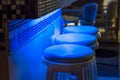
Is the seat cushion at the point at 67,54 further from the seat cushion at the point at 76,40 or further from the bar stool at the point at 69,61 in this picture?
the seat cushion at the point at 76,40

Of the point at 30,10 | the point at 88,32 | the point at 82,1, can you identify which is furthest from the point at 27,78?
the point at 82,1

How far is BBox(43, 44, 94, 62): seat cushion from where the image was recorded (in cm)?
157

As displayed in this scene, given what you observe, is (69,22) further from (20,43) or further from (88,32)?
(20,43)

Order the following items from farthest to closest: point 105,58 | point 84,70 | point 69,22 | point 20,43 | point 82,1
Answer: point 82,1
point 105,58
point 69,22
point 84,70
point 20,43

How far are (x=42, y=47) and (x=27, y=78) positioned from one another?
0.46 meters

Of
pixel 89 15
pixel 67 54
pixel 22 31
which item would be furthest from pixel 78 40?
pixel 89 15

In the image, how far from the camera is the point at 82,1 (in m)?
4.54

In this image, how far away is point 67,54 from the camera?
1583mm

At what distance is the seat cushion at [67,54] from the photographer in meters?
1.57

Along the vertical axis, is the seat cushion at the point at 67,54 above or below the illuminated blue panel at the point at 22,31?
below

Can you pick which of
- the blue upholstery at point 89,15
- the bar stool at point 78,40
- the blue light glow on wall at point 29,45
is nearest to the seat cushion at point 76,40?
the bar stool at point 78,40

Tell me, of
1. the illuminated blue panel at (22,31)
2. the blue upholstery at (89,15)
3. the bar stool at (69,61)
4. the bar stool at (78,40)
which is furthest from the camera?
the blue upholstery at (89,15)

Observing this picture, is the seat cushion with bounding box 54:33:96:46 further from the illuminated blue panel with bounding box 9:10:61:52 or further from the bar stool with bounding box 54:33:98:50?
the illuminated blue panel with bounding box 9:10:61:52

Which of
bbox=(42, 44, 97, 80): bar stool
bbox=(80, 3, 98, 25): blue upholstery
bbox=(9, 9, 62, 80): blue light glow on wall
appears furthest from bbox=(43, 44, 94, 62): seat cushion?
bbox=(80, 3, 98, 25): blue upholstery
